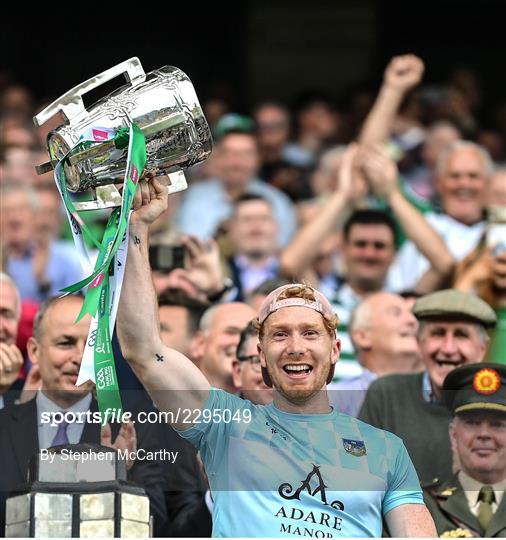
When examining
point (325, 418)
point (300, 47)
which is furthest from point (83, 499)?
point (300, 47)

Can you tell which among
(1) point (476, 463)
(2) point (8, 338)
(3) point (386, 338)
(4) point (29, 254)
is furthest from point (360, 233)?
(1) point (476, 463)

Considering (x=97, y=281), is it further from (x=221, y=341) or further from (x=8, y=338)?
(x=221, y=341)

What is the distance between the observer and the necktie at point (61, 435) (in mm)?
5938

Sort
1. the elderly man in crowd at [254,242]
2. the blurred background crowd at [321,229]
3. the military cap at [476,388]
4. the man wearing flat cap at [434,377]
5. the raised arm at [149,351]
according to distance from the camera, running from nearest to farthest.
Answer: the raised arm at [149,351] < the military cap at [476,388] < the man wearing flat cap at [434,377] < the blurred background crowd at [321,229] < the elderly man in crowd at [254,242]

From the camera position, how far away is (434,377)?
727 centimetres

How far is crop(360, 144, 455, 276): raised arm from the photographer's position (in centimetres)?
919

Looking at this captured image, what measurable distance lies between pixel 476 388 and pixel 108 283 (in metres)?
1.61

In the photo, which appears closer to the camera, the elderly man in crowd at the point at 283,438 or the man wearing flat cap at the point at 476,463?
the elderly man in crowd at the point at 283,438

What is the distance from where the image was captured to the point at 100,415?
5.76m

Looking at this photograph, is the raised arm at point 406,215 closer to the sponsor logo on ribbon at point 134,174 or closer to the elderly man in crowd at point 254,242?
the elderly man in crowd at point 254,242

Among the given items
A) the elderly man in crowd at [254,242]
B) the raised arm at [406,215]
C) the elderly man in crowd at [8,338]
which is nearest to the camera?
the elderly man in crowd at [8,338]

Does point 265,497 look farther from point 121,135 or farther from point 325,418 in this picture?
point 121,135

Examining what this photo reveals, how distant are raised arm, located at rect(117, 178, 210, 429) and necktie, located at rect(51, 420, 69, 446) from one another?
399 mm

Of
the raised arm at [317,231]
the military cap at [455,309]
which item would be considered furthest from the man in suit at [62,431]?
the raised arm at [317,231]
